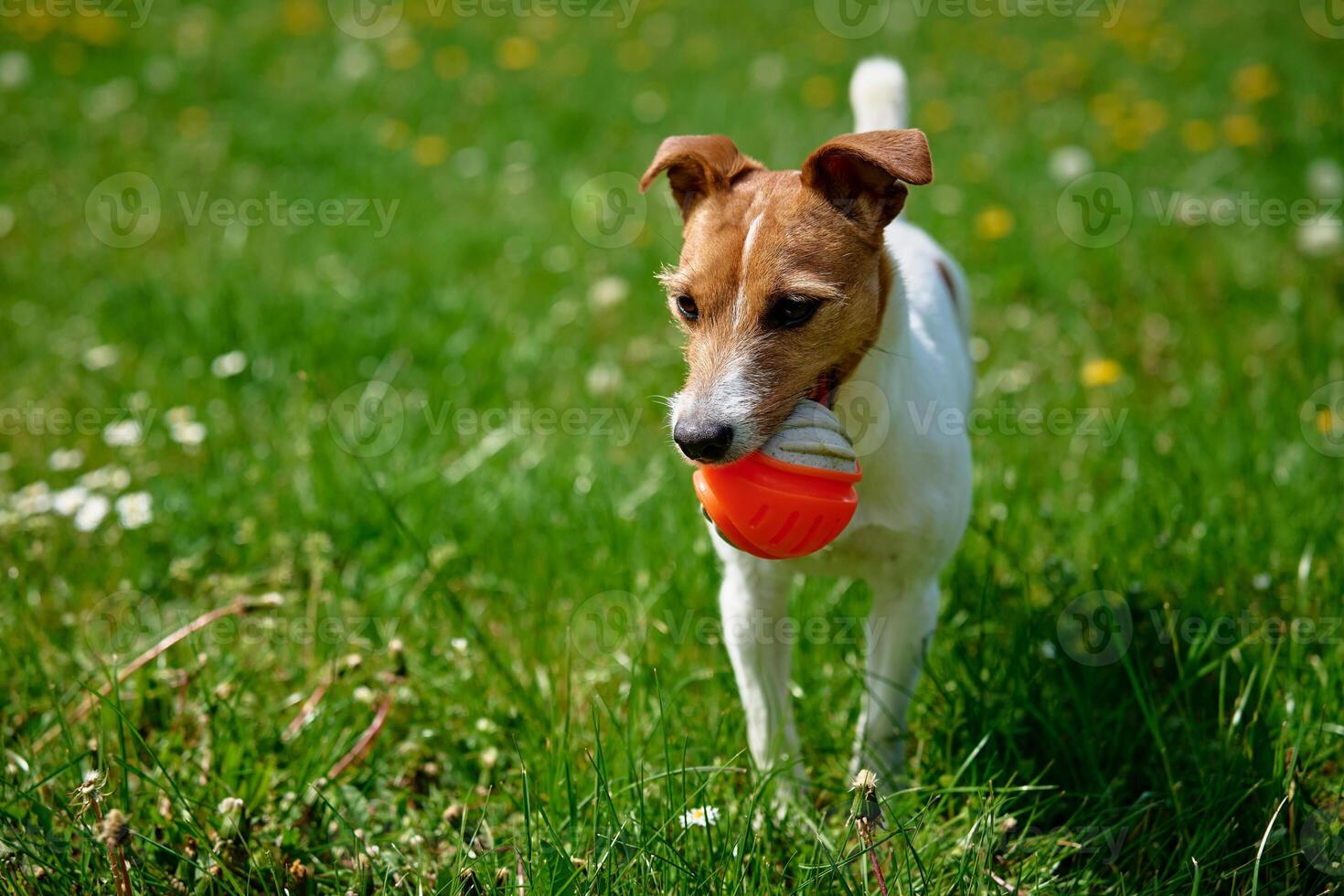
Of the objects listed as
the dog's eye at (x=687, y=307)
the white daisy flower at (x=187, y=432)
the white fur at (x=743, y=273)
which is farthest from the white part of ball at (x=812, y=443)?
the white daisy flower at (x=187, y=432)

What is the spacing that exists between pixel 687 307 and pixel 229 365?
2782 millimetres

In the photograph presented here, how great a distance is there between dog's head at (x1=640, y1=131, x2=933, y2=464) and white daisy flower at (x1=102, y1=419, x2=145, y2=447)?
8.26ft

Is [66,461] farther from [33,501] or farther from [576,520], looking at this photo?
[576,520]

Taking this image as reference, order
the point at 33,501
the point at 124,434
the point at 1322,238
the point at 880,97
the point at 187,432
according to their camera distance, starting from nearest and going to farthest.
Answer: the point at 880,97, the point at 33,501, the point at 124,434, the point at 187,432, the point at 1322,238

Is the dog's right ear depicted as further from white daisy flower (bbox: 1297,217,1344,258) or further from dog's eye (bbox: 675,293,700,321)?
white daisy flower (bbox: 1297,217,1344,258)

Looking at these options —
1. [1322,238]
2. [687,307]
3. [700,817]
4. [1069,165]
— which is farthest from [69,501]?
[1322,238]

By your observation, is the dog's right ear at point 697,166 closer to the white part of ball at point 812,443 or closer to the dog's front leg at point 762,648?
the white part of ball at point 812,443

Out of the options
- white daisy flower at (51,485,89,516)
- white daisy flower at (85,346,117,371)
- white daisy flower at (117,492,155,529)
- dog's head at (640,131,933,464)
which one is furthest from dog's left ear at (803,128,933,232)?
white daisy flower at (85,346,117,371)

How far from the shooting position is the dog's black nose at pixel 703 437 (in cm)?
226

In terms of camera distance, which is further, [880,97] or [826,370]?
[880,97]

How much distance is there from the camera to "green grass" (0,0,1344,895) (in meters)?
2.56

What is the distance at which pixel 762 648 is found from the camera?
2.86 m

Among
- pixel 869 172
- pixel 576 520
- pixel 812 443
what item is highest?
pixel 869 172

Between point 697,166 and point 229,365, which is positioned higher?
point 697,166
